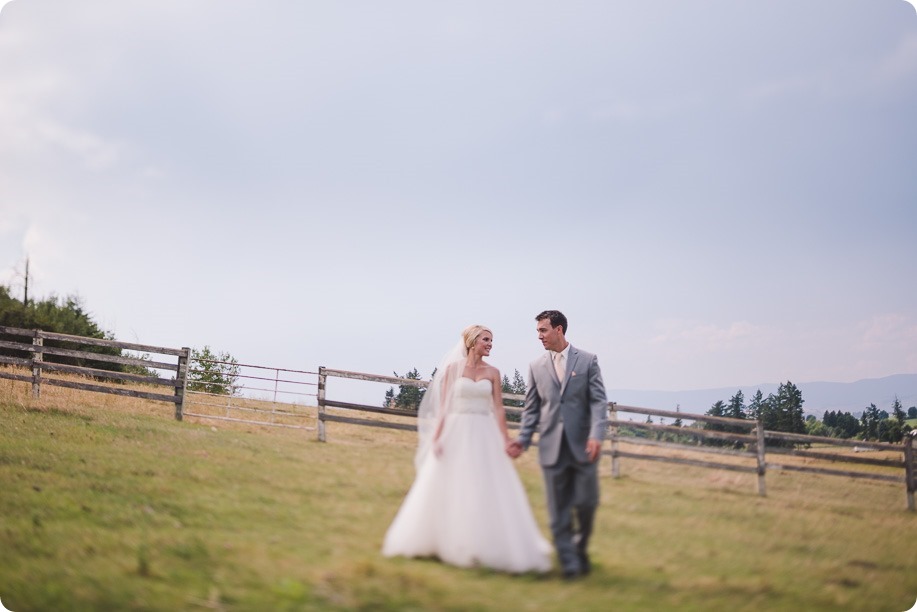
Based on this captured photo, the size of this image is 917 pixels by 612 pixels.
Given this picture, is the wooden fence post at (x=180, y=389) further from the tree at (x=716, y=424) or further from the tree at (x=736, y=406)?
the tree at (x=736, y=406)

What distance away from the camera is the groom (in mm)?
4605

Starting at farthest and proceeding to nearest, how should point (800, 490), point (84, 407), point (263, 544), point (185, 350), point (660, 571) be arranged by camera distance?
1. point (185, 350)
2. point (84, 407)
3. point (800, 490)
4. point (263, 544)
5. point (660, 571)

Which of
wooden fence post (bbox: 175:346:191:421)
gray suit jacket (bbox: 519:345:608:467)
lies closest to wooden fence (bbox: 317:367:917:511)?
gray suit jacket (bbox: 519:345:608:467)

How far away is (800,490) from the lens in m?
8.92

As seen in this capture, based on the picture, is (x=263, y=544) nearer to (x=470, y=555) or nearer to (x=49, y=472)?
(x=470, y=555)

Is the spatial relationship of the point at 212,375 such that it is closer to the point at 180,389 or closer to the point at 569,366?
the point at 180,389

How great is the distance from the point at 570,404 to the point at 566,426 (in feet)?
0.54

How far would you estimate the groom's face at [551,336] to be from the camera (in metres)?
4.89

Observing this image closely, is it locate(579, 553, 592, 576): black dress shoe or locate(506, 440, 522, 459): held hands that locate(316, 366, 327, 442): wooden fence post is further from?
locate(579, 553, 592, 576): black dress shoe

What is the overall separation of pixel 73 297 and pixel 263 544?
25248 mm

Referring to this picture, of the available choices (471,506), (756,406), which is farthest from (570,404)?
(756,406)

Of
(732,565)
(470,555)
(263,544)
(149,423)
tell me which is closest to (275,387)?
(149,423)

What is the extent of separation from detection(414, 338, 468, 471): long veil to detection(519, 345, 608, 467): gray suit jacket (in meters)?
0.61

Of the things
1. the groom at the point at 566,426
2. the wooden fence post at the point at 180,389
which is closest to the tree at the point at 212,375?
the wooden fence post at the point at 180,389
